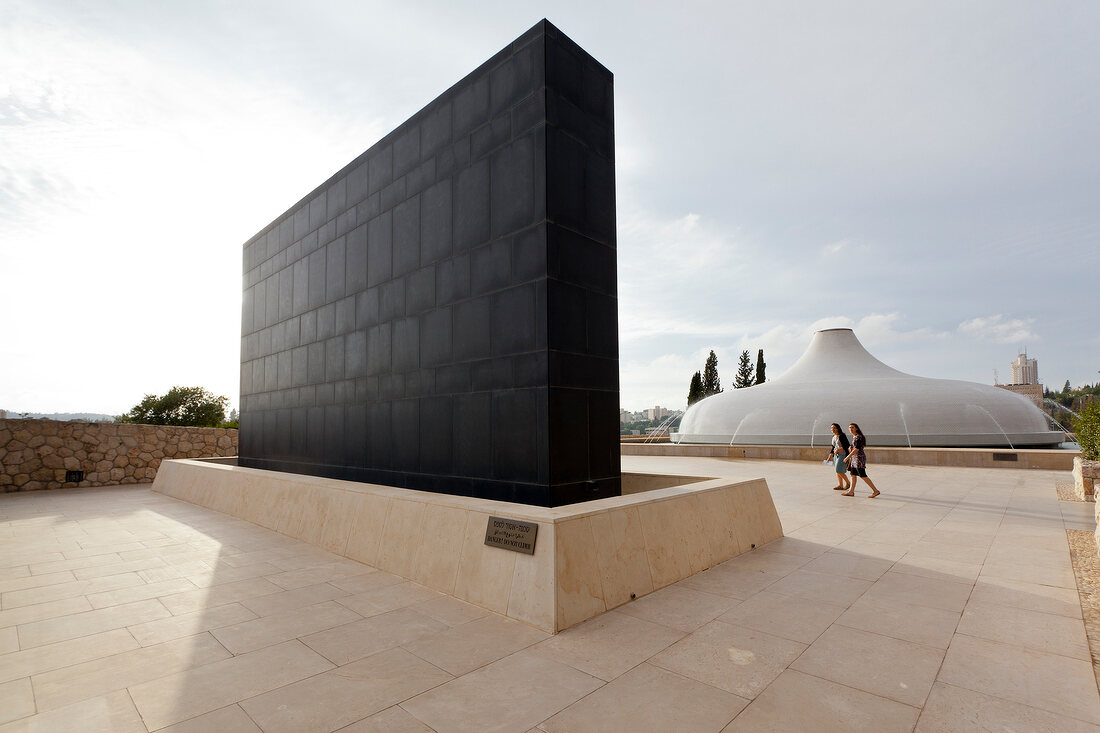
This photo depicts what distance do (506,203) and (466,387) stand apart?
2.30m

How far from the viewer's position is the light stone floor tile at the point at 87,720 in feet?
9.37

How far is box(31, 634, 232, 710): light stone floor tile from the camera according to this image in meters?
3.27

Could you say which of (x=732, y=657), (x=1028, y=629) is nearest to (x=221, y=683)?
(x=732, y=657)

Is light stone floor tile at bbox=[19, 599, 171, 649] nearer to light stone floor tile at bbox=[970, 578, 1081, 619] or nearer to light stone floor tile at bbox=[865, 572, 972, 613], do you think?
light stone floor tile at bbox=[865, 572, 972, 613]

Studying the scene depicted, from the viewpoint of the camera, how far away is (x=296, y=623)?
173 inches

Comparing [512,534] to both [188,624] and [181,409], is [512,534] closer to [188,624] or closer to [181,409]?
[188,624]

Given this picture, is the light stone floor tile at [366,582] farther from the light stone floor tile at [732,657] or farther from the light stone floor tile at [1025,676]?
the light stone floor tile at [1025,676]

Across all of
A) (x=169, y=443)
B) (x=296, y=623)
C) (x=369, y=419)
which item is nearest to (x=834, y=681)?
(x=296, y=623)

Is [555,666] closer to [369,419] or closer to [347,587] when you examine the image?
[347,587]

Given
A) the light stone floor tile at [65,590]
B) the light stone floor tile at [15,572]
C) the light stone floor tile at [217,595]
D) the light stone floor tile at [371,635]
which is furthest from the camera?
the light stone floor tile at [15,572]

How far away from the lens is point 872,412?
26.8 meters

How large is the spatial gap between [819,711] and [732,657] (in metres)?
0.73

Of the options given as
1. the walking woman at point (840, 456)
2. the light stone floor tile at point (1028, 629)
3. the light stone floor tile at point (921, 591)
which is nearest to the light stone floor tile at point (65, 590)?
the light stone floor tile at point (921, 591)

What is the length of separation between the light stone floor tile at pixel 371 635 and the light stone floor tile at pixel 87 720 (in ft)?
3.58
